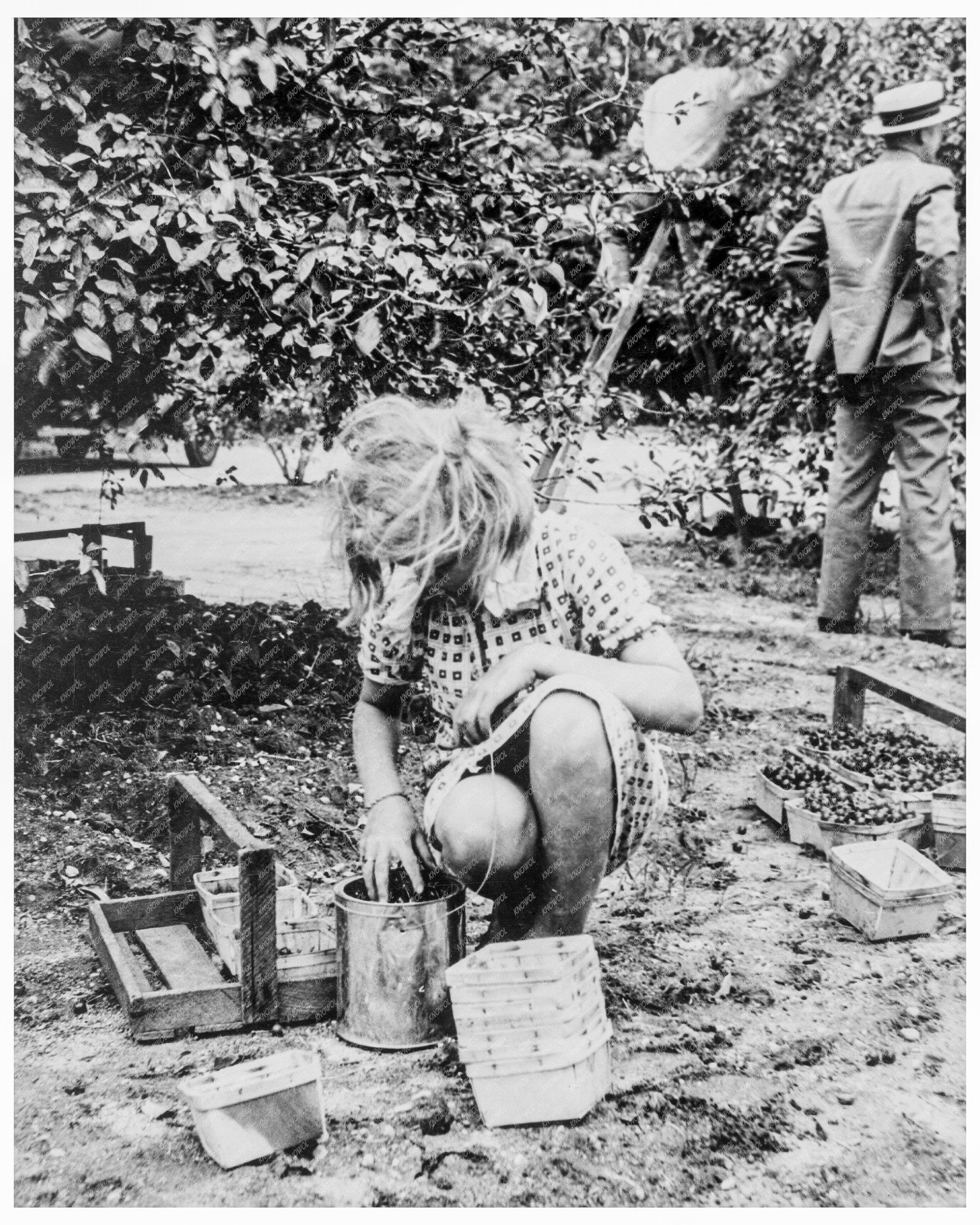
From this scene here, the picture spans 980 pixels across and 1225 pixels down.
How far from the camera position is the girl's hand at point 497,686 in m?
1.76

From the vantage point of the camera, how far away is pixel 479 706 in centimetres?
177

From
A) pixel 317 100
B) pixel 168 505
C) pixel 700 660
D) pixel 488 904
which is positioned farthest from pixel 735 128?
pixel 488 904

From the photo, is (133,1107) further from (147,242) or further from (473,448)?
(147,242)

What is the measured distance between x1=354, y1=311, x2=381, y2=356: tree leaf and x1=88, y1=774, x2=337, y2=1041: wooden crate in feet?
3.18

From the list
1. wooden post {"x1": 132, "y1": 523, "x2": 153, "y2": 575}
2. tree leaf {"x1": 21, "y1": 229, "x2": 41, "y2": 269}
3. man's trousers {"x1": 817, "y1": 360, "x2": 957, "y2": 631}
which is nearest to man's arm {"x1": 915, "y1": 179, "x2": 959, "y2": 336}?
man's trousers {"x1": 817, "y1": 360, "x2": 957, "y2": 631}

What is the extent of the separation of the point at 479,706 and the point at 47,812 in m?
1.19

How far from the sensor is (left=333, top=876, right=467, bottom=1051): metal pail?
5.82 feet

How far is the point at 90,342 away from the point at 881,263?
1.85 metres

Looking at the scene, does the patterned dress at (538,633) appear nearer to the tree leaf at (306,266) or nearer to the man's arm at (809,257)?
the tree leaf at (306,266)

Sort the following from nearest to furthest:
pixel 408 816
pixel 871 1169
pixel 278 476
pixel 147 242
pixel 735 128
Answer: pixel 871 1169, pixel 408 816, pixel 147 242, pixel 735 128, pixel 278 476

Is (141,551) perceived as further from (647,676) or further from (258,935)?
(647,676)

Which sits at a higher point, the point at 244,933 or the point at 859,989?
the point at 244,933

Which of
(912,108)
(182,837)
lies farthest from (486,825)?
(912,108)

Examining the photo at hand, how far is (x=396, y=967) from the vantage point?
1786mm
